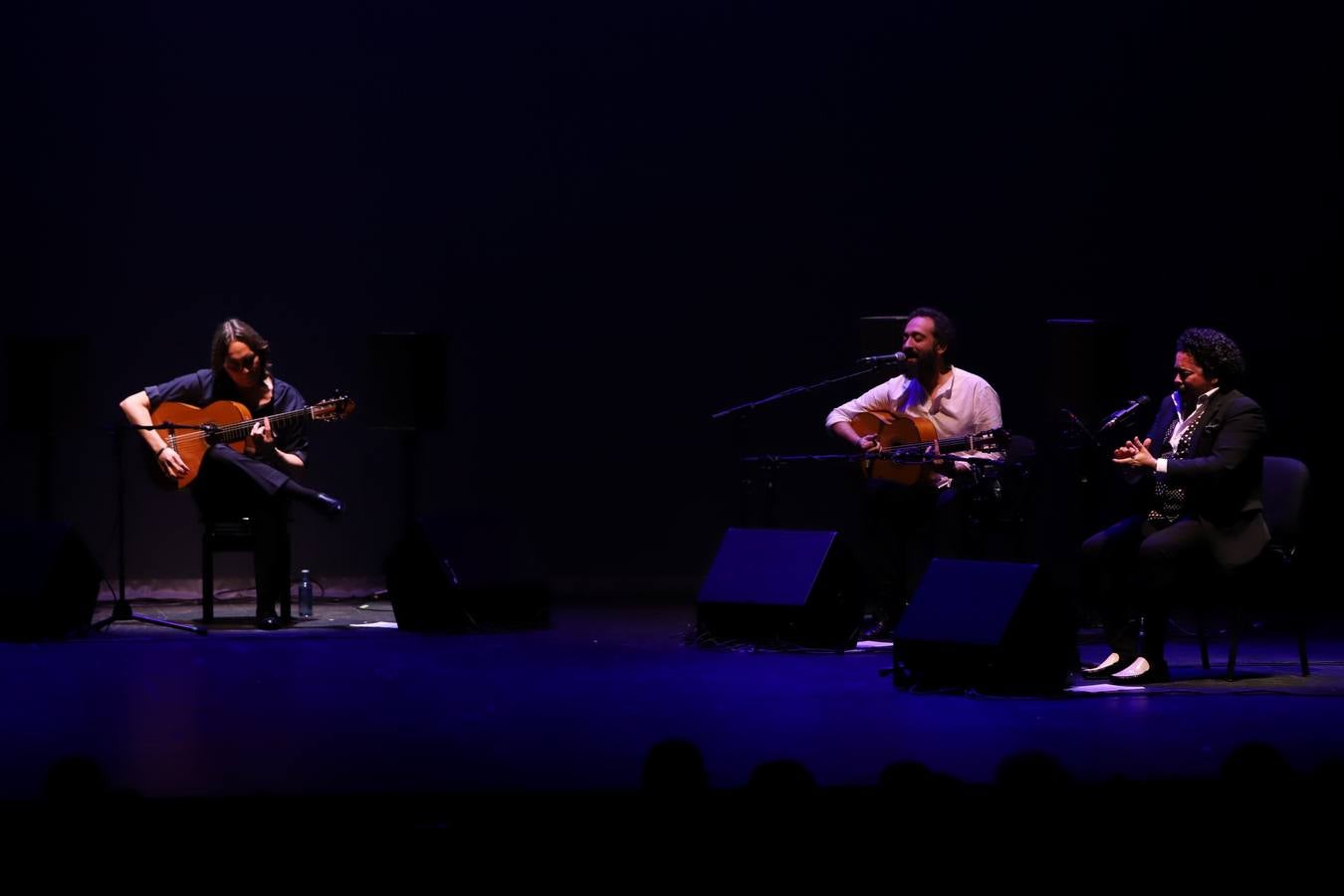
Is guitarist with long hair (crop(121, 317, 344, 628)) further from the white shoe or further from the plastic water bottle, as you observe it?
the white shoe

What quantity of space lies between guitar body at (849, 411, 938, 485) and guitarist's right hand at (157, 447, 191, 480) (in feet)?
10.2

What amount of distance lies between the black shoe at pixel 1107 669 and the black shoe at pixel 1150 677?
38mm

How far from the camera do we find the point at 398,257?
9.07 m

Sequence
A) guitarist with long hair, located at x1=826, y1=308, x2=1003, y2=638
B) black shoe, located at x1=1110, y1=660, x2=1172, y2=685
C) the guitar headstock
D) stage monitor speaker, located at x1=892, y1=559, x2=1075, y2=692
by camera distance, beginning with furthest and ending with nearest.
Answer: the guitar headstock
guitarist with long hair, located at x1=826, y1=308, x2=1003, y2=638
black shoe, located at x1=1110, y1=660, x2=1172, y2=685
stage monitor speaker, located at x1=892, y1=559, x2=1075, y2=692

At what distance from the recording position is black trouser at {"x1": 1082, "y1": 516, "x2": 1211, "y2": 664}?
6.24 metres

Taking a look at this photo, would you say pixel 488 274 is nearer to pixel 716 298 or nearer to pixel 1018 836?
pixel 716 298

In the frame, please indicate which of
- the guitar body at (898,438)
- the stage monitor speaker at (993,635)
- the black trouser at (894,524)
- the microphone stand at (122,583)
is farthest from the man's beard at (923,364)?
the microphone stand at (122,583)

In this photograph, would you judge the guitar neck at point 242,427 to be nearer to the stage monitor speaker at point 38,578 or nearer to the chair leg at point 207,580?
the chair leg at point 207,580

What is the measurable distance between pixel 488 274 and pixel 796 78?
6.37 ft

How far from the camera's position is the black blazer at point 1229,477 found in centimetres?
621

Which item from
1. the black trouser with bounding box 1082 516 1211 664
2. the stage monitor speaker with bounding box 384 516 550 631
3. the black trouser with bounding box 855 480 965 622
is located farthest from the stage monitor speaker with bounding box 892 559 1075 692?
the stage monitor speaker with bounding box 384 516 550 631

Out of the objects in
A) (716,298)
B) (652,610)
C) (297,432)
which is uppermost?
(716,298)

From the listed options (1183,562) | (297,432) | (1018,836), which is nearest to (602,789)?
(1018,836)

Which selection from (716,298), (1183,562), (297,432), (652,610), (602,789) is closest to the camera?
(602,789)
